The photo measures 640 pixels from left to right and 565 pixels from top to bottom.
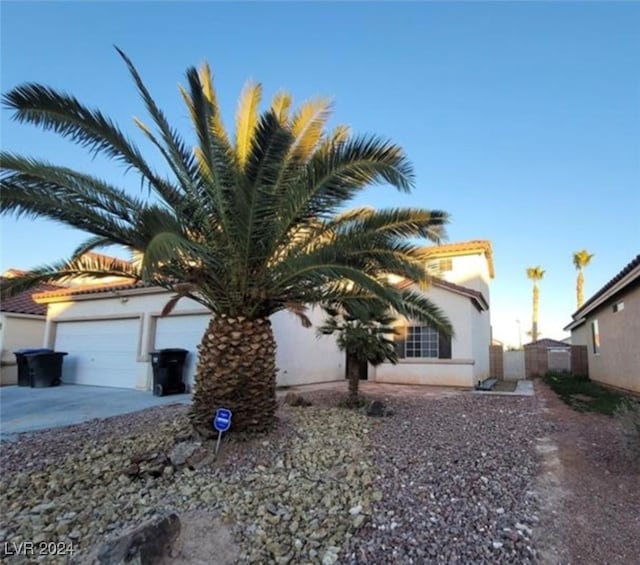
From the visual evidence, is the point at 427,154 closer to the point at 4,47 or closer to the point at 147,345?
the point at 4,47

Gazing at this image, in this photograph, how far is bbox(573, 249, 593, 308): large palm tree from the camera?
38.0 metres

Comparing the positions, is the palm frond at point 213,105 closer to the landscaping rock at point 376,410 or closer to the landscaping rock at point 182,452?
the landscaping rock at point 182,452

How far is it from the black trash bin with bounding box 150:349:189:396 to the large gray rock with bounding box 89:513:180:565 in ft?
30.4

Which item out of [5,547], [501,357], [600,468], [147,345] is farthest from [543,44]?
[501,357]

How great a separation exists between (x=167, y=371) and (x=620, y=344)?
49.2ft

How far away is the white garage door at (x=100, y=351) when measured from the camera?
565 inches

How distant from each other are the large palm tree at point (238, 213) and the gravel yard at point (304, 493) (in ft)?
4.08

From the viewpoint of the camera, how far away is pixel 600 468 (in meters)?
5.54

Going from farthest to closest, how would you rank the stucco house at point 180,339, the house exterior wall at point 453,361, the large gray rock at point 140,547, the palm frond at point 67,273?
the house exterior wall at point 453,361 → the stucco house at point 180,339 → the palm frond at point 67,273 → the large gray rock at point 140,547

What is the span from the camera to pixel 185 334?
528 inches

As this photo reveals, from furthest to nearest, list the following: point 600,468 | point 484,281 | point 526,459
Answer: point 484,281, point 526,459, point 600,468

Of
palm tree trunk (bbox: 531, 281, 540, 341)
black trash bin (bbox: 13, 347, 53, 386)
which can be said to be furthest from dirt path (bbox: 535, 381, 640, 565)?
palm tree trunk (bbox: 531, 281, 540, 341)

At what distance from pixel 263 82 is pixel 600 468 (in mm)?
8258

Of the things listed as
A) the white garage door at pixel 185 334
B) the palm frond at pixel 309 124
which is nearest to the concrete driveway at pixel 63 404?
the white garage door at pixel 185 334
